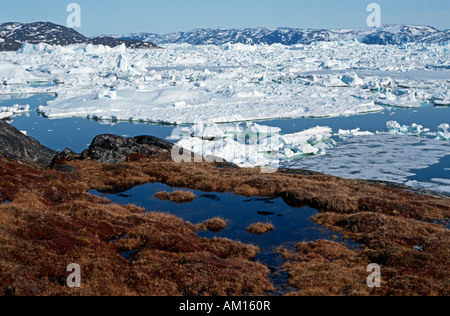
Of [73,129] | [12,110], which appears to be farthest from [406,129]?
[12,110]

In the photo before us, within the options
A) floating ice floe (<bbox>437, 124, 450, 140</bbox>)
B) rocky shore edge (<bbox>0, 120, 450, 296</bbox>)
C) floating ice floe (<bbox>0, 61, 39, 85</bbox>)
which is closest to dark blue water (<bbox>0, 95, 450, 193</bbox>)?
floating ice floe (<bbox>437, 124, 450, 140</bbox>)

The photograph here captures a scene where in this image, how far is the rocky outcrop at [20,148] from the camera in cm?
2505

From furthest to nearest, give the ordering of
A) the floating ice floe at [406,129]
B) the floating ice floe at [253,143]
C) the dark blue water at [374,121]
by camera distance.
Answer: the dark blue water at [374,121]
the floating ice floe at [406,129]
the floating ice floe at [253,143]

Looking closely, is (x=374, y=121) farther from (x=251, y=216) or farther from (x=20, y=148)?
(x=20, y=148)

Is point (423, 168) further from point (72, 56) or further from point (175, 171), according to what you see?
point (72, 56)

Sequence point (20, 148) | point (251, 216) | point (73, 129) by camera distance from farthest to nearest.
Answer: point (73, 129)
point (20, 148)
point (251, 216)

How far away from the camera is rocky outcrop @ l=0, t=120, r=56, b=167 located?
2505 cm

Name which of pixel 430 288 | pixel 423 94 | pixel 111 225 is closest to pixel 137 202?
pixel 111 225

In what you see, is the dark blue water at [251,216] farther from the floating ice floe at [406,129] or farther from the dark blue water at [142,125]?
the floating ice floe at [406,129]

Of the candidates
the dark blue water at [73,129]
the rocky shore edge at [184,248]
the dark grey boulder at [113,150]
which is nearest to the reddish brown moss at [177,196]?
the rocky shore edge at [184,248]

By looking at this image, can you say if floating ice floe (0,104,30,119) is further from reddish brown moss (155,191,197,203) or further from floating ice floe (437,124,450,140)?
floating ice floe (437,124,450,140)

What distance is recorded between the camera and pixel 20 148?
87.0 feet
